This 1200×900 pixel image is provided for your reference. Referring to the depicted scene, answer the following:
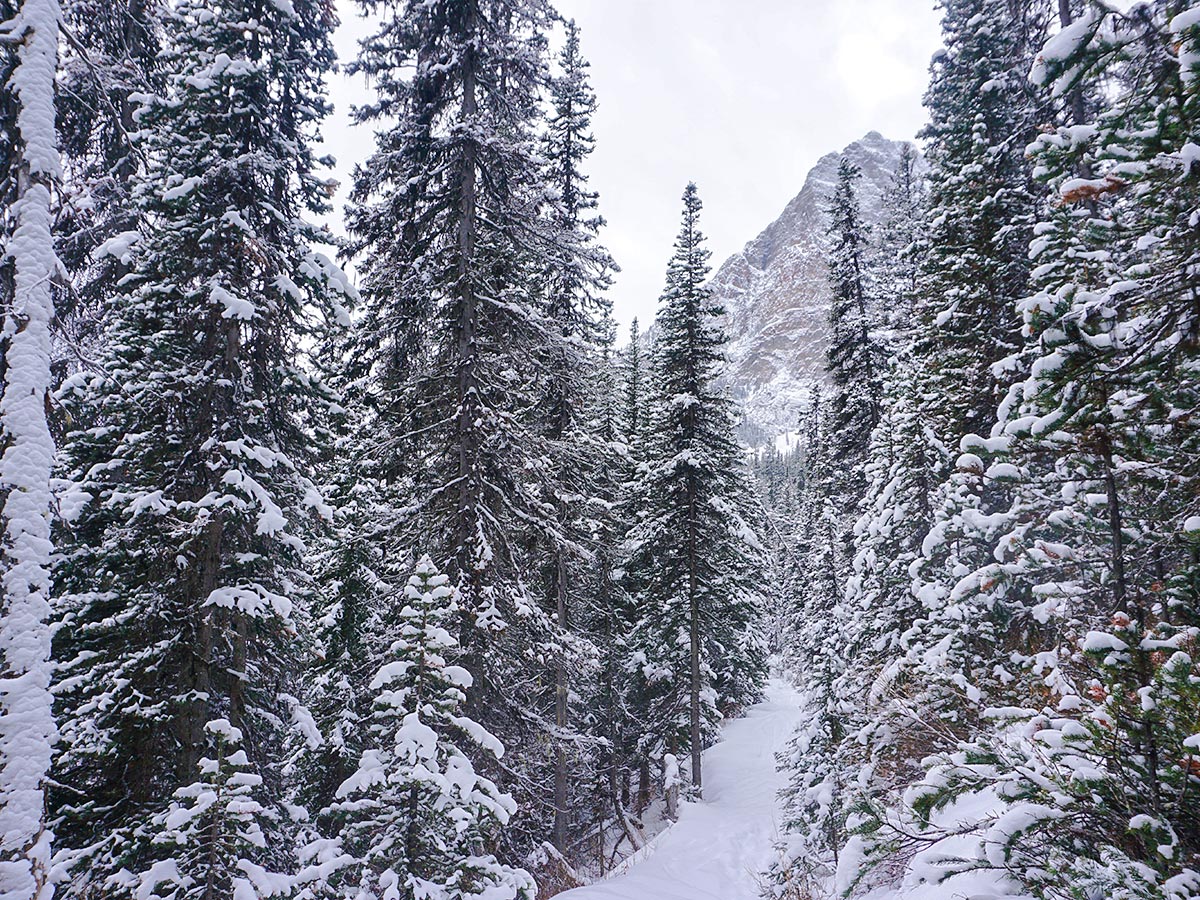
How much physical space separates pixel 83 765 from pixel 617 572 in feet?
53.9

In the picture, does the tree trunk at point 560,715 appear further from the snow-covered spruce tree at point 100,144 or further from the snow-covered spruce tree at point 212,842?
the snow-covered spruce tree at point 100,144

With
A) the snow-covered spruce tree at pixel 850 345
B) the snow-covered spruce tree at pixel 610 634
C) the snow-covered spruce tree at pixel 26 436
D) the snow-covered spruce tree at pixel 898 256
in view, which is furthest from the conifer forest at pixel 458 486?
the snow-covered spruce tree at pixel 610 634

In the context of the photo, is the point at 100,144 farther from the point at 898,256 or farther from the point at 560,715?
the point at 898,256

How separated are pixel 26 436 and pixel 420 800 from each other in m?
5.16

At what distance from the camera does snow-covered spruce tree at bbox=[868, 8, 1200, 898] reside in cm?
315

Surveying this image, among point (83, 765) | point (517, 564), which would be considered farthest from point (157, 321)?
point (517, 564)

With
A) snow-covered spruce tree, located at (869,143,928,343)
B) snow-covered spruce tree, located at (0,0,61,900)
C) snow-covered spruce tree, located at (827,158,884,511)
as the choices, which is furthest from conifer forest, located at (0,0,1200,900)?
snow-covered spruce tree, located at (827,158,884,511)

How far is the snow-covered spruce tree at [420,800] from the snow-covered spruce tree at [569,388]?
5.28 metres

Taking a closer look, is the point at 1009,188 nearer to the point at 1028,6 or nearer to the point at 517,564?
the point at 1028,6

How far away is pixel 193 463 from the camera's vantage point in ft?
27.7

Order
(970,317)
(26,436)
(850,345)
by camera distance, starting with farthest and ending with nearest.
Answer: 1. (850,345)
2. (970,317)
3. (26,436)

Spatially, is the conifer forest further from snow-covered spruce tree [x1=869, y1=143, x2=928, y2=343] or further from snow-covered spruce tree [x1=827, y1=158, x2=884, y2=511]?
snow-covered spruce tree [x1=827, y1=158, x2=884, y2=511]

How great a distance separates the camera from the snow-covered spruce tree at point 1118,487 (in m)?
3.15

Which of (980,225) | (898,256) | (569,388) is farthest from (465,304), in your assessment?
(898,256)
